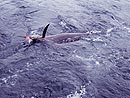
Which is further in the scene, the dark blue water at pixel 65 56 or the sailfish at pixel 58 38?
the sailfish at pixel 58 38

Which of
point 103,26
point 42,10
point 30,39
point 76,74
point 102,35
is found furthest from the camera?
point 42,10

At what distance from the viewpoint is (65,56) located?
8312 mm

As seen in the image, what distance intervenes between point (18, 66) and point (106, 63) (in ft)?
13.1

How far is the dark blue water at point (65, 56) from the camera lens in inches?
A: 258

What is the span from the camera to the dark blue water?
21.5 feet

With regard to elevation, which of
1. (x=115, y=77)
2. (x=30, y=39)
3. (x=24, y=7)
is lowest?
(x=115, y=77)

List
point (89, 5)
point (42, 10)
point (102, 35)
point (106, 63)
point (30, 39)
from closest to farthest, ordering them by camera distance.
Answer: point (106, 63) → point (30, 39) → point (102, 35) → point (42, 10) → point (89, 5)

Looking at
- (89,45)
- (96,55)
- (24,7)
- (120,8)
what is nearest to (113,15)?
(120,8)

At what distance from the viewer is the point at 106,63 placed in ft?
26.4

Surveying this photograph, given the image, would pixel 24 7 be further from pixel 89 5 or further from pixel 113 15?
pixel 113 15

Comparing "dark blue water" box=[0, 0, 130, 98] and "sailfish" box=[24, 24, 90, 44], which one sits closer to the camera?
"dark blue water" box=[0, 0, 130, 98]

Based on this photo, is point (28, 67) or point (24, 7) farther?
point (24, 7)

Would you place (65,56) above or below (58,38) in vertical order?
below

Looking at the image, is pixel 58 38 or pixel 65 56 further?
pixel 58 38
